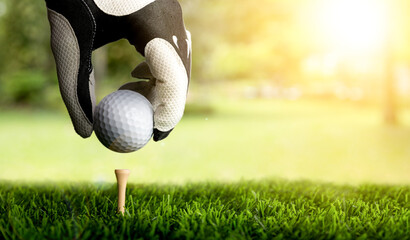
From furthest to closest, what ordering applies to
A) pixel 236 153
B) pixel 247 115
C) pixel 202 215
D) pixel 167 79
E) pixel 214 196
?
pixel 247 115
pixel 236 153
pixel 214 196
pixel 202 215
pixel 167 79

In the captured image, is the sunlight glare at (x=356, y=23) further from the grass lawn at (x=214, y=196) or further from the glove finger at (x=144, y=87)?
the glove finger at (x=144, y=87)

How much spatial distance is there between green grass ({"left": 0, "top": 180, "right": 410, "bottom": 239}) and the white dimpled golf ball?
358 mm

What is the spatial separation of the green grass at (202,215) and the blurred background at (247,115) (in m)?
0.84

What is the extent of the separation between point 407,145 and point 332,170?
2.37 metres

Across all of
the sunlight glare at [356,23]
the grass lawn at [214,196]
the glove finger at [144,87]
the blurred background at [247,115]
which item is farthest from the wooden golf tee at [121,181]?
the sunlight glare at [356,23]

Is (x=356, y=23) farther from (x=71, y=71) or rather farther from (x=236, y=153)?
(x=71, y=71)

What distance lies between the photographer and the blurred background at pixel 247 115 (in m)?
6.48

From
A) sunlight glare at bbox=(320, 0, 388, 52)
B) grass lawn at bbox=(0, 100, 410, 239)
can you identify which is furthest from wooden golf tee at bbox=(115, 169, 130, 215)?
sunlight glare at bbox=(320, 0, 388, 52)

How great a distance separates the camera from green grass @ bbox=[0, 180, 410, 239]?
1.92 meters

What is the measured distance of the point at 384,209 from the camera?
2.50 meters

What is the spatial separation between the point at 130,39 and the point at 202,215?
88 cm

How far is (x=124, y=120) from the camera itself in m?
1.92

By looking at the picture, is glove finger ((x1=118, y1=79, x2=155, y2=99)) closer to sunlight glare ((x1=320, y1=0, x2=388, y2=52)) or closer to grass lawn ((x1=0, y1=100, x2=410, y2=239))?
grass lawn ((x1=0, y1=100, x2=410, y2=239))

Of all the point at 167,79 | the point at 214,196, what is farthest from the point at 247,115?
the point at 167,79
